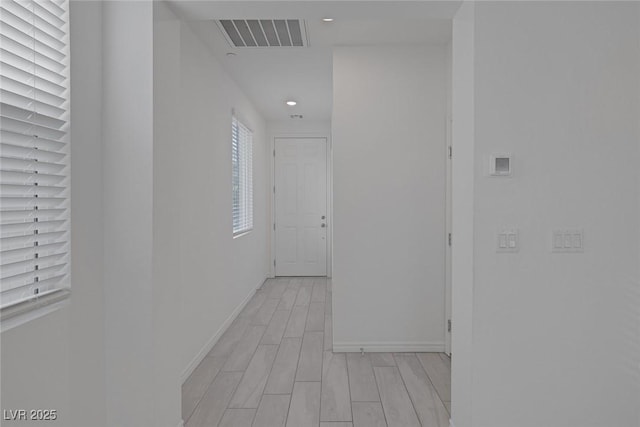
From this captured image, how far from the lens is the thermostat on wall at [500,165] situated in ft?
6.81

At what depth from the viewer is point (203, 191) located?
144 inches

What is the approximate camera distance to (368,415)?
2590 millimetres

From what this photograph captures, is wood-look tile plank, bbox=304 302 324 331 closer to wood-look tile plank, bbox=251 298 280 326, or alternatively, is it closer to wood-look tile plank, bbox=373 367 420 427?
wood-look tile plank, bbox=251 298 280 326

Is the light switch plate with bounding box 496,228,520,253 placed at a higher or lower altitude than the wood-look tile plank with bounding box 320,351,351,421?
higher

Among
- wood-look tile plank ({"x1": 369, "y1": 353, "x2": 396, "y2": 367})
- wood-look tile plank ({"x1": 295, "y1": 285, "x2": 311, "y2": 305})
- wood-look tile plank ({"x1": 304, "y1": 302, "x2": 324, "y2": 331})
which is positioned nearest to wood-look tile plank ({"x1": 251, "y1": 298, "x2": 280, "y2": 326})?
wood-look tile plank ({"x1": 295, "y1": 285, "x2": 311, "y2": 305})

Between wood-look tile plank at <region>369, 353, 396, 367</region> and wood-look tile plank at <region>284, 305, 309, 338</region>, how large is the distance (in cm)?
86

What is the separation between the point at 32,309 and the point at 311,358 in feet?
7.68

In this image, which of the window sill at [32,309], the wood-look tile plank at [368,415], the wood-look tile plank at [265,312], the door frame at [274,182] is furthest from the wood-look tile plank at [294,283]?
the window sill at [32,309]

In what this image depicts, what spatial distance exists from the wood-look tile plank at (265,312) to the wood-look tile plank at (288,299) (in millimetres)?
76

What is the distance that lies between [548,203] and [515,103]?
0.51 meters

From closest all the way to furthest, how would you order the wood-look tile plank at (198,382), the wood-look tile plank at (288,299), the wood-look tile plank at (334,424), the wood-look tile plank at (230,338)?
the wood-look tile plank at (334,424), the wood-look tile plank at (198,382), the wood-look tile plank at (230,338), the wood-look tile plank at (288,299)

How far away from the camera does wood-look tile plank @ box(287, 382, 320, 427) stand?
2.51 metres

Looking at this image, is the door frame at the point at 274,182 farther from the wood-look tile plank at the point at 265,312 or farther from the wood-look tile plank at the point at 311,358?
the wood-look tile plank at the point at 311,358

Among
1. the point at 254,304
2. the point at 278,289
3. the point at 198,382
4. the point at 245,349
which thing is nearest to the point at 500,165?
the point at 198,382
